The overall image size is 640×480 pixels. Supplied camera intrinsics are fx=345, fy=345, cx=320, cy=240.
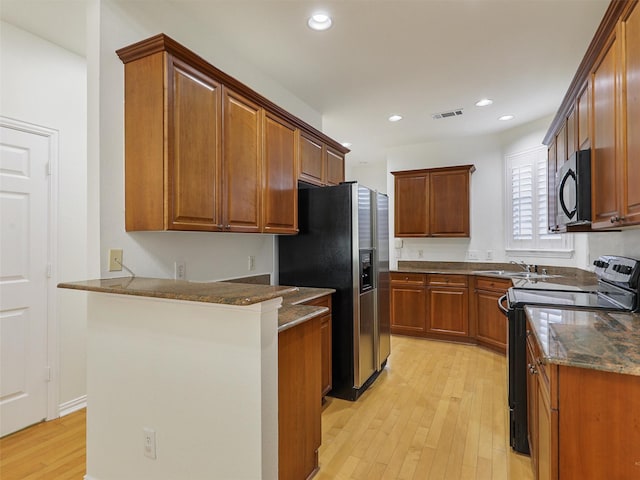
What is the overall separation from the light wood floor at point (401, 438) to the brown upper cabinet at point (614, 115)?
1569mm

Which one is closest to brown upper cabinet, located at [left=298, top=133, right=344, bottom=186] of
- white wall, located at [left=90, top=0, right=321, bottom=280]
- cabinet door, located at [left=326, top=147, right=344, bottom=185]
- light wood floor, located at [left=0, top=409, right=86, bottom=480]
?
cabinet door, located at [left=326, top=147, right=344, bottom=185]

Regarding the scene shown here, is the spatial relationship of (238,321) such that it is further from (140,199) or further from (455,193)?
(455,193)

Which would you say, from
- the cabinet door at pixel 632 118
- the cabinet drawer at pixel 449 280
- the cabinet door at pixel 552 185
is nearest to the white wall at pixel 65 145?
the cabinet door at pixel 632 118

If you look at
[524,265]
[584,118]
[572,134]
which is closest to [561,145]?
[572,134]

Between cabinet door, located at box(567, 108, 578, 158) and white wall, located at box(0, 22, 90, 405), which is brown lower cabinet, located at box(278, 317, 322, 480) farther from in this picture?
cabinet door, located at box(567, 108, 578, 158)

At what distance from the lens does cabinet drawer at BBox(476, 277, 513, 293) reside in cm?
393

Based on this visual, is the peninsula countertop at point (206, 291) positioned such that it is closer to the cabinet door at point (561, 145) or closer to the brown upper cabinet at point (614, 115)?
the brown upper cabinet at point (614, 115)

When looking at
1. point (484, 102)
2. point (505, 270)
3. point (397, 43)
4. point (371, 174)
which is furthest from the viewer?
point (371, 174)

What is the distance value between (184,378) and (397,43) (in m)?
2.65

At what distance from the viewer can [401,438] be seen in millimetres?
2381

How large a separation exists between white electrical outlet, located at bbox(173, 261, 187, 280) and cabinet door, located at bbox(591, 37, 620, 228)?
251cm

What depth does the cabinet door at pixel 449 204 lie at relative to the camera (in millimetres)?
4789

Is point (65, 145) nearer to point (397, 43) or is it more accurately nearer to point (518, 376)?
point (397, 43)

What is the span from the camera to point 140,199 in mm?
1924
